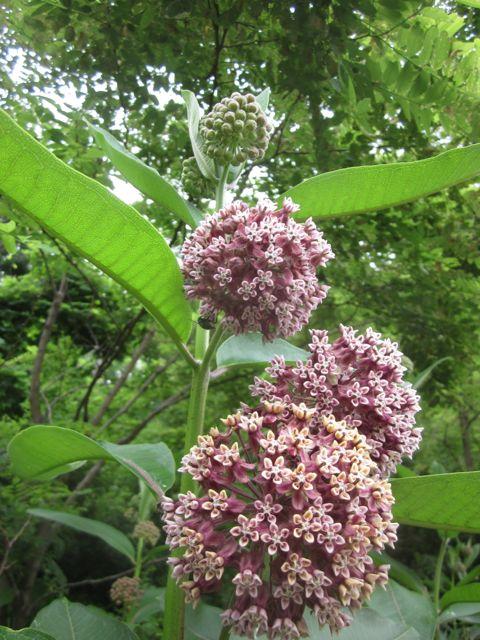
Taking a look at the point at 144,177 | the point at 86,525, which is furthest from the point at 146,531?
the point at 144,177

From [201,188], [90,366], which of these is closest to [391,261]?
[201,188]

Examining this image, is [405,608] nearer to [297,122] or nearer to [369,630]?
[369,630]

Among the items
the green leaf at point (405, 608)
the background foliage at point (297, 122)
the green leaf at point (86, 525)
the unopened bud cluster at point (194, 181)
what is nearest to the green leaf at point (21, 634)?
the green leaf at point (405, 608)

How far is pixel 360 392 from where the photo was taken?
3.99 feet

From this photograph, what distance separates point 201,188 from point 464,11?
278cm

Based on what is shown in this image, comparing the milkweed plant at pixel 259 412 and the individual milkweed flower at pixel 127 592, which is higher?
the milkweed plant at pixel 259 412

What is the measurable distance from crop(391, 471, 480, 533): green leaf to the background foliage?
71.0 inches

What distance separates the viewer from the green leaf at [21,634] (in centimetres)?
106

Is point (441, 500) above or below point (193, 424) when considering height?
below

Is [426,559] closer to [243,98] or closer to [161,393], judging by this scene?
[161,393]

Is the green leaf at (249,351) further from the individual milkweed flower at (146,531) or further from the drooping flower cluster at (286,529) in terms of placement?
the individual milkweed flower at (146,531)

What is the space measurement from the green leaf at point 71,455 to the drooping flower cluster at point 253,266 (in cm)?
38

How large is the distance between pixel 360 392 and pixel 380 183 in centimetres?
48

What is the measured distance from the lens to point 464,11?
11.9 feet
